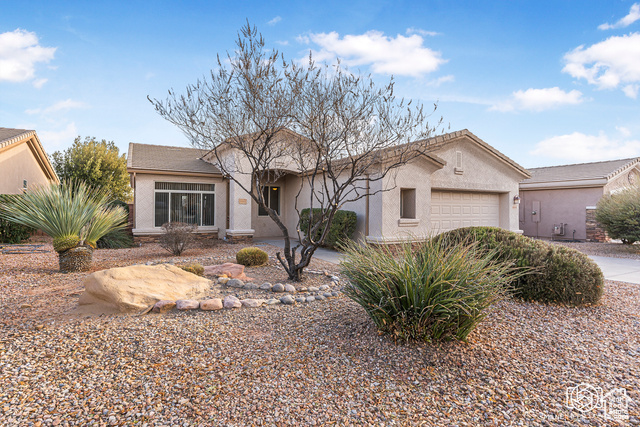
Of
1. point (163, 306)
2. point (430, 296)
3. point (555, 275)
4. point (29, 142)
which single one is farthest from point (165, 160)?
point (555, 275)

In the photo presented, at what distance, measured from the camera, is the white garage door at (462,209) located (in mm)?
12633

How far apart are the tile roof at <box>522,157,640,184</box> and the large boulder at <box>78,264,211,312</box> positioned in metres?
17.6

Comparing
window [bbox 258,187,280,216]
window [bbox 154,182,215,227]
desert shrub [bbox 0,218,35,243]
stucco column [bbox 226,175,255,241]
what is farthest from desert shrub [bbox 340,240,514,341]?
desert shrub [bbox 0,218,35,243]

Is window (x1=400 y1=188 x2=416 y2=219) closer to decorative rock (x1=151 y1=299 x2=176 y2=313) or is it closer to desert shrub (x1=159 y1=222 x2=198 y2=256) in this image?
desert shrub (x1=159 y1=222 x2=198 y2=256)

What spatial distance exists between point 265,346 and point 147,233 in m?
10.8

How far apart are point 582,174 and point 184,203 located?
59.5 ft

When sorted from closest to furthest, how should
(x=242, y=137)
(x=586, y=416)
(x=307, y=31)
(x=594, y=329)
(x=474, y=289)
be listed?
(x=586, y=416) → (x=474, y=289) → (x=594, y=329) → (x=242, y=137) → (x=307, y=31)

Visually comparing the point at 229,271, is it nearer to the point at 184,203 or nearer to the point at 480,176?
the point at 184,203

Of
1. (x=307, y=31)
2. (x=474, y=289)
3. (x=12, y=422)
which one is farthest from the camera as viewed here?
(x=307, y=31)

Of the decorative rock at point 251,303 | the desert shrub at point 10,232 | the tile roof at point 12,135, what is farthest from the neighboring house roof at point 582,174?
the tile roof at point 12,135

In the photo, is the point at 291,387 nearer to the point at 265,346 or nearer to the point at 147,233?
the point at 265,346

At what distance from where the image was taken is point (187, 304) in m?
4.71

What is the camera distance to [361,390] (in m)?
2.82

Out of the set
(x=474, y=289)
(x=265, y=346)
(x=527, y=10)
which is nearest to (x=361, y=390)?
(x=265, y=346)
